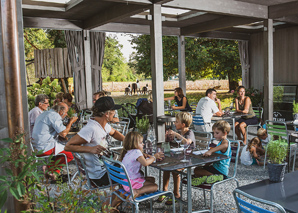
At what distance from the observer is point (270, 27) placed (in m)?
7.77

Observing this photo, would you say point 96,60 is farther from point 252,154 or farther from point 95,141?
point 95,141

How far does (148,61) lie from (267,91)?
33.8 feet

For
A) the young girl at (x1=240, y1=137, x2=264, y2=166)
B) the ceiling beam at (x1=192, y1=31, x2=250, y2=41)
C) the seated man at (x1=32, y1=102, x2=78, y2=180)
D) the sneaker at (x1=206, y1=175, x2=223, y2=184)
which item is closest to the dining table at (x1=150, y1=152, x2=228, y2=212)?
the sneaker at (x1=206, y1=175, x2=223, y2=184)

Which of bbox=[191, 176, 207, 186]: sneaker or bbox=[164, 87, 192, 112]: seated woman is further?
bbox=[164, 87, 192, 112]: seated woman

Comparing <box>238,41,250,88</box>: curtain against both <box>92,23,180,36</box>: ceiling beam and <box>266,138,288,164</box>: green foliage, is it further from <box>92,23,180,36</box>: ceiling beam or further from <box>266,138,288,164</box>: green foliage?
<box>266,138,288,164</box>: green foliage

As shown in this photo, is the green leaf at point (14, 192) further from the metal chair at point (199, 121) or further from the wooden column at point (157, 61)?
the metal chair at point (199, 121)

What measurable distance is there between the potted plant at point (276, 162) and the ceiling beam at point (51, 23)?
7.14m

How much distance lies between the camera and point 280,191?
2168 millimetres

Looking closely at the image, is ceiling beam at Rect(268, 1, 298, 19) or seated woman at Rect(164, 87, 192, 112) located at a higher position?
ceiling beam at Rect(268, 1, 298, 19)

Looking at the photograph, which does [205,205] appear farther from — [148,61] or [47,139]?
[148,61]

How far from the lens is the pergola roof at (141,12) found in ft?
21.4

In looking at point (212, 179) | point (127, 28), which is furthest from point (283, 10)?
point (212, 179)

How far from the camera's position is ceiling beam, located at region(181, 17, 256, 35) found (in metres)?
8.62

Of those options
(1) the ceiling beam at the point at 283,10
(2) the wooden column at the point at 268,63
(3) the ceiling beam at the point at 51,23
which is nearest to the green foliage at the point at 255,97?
(2) the wooden column at the point at 268,63
